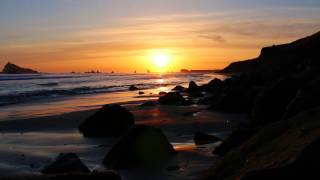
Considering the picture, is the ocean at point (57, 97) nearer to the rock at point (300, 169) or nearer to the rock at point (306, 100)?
the rock at point (306, 100)

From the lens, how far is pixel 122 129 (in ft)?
49.1

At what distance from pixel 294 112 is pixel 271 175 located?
393cm

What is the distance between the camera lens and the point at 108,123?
1485cm

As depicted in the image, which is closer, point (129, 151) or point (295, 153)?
point (295, 153)

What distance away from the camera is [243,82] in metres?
21.2

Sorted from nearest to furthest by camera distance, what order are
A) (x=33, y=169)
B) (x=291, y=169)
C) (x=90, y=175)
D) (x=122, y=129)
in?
1. (x=291, y=169)
2. (x=90, y=175)
3. (x=33, y=169)
4. (x=122, y=129)

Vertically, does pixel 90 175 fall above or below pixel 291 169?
below

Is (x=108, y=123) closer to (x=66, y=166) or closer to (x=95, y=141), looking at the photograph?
(x=95, y=141)

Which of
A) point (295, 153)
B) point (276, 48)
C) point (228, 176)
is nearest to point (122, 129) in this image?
point (228, 176)

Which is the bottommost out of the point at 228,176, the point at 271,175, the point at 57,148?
the point at 57,148

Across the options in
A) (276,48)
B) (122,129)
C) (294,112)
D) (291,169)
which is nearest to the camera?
(291,169)

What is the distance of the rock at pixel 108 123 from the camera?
14648mm

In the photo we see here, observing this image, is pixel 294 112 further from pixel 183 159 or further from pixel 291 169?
pixel 291 169

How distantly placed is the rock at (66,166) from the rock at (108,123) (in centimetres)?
555
